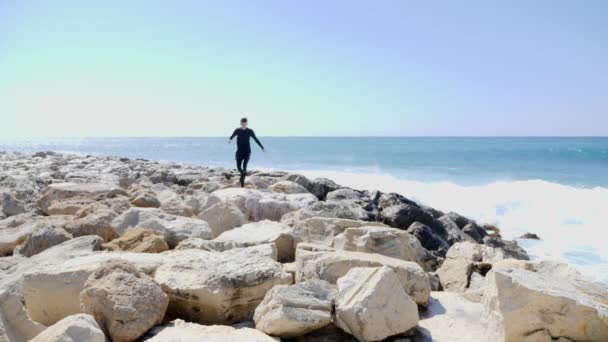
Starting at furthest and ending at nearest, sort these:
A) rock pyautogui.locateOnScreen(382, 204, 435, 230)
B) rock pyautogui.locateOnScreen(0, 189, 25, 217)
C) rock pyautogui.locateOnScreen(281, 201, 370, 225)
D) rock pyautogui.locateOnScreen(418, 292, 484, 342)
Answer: rock pyautogui.locateOnScreen(382, 204, 435, 230)
rock pyautogui.locateOnScreen(0, 189, 25, 217)
rock pyautogui.locateOnScreen(281, 201, 370, 225)
rock pyautogui.locateOnScreen(418, 292, 484, 342)

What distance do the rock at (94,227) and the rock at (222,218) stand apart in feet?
3.20

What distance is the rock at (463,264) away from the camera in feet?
12.6

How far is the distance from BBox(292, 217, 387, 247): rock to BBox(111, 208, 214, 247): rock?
0.88 m

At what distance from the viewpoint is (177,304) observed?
2.76 m

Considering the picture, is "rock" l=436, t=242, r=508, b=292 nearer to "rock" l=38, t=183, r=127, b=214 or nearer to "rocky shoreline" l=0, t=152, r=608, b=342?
"rocky shoreline" l=0, t=152, r=608, b=342

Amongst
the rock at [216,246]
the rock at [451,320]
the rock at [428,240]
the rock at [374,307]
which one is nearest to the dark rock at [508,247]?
the rock at [428,240]

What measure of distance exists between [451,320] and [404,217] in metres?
4.08

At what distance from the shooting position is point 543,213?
1369cm

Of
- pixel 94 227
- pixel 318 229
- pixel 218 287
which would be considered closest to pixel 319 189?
pixel 318 229

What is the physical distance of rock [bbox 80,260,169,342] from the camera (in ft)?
7.79

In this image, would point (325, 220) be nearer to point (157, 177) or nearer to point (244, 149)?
Result: point (244, 149)

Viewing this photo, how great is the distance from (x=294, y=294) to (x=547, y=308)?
139 centimetres

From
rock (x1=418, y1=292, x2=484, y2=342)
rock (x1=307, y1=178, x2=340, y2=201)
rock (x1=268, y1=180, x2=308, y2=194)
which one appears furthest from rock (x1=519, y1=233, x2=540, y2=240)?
rock (x1=418, y1=292, x2=484, y2=342)

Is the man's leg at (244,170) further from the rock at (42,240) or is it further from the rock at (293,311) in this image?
the rock at (293,311)
